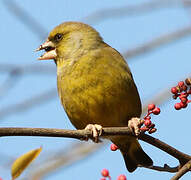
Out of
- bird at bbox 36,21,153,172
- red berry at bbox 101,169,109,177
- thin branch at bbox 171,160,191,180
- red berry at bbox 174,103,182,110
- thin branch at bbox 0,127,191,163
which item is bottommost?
thin branch at bbox 171,160,191,180

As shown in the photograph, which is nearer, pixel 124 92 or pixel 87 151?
pixel 124 92

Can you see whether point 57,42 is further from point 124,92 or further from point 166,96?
point 166,96

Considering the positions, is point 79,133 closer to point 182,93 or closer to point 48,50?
point 182,93

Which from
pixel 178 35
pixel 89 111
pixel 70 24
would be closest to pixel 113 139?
pixel 89 111

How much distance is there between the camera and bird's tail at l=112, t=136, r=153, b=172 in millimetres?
4352

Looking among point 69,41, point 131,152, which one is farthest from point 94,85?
point 131,152

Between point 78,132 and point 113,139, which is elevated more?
point 113,139

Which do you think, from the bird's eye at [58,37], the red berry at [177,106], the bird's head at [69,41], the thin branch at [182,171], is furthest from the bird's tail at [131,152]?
the thin branch at [182,171]

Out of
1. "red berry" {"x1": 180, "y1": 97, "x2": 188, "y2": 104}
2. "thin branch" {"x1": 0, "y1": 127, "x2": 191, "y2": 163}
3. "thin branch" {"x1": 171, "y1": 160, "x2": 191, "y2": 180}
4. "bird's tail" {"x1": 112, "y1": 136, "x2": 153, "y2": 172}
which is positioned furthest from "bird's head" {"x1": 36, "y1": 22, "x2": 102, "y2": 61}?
"thin branch" {"x1": 171, "y1": 160, "x2": 191, "y2": 180}

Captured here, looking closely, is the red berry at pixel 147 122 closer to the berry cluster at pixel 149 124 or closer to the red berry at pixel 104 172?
the berry cluster at pixel 149 124

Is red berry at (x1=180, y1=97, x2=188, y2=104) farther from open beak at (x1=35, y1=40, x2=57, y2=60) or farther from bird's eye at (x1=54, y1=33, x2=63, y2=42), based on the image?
bird's eye at (x1=54, y1=33, x2=63, y2=42)

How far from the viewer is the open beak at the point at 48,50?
4.34 metres

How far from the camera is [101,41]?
14.7 ft

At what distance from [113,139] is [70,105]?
27.7 inches
